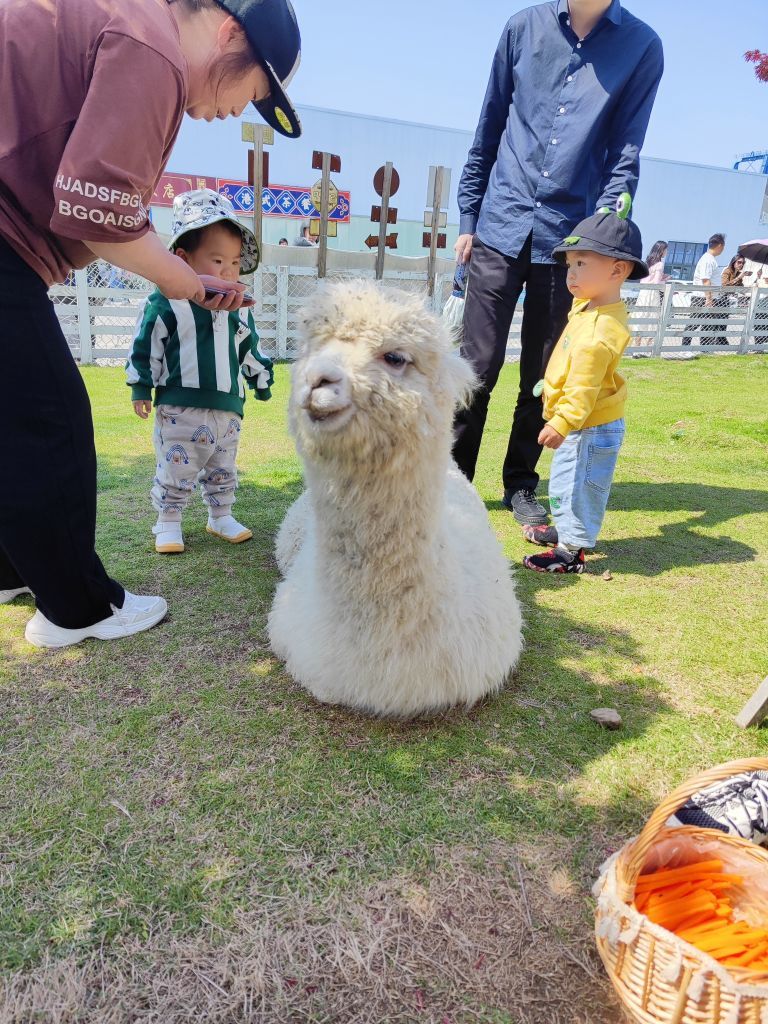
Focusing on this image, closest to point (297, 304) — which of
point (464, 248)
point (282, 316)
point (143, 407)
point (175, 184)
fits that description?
point (464, 248)

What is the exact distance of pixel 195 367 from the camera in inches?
138

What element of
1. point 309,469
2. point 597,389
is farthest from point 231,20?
point 597,389

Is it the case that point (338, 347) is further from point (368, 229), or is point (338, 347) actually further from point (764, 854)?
point (368, 229)

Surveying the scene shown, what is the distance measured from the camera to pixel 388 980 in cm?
154

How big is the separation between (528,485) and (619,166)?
1.96 meters

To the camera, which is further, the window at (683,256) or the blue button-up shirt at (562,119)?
the window at (683,256)

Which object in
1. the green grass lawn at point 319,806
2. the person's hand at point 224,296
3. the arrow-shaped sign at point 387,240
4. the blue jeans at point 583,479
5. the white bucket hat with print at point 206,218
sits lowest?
the green grass lawn at point 319,806

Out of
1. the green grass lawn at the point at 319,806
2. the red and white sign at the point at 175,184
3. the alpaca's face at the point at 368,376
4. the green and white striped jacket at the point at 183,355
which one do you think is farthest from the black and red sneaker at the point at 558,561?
the red and white sign at the point at 175,184

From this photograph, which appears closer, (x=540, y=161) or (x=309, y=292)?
(x=540, y=161)

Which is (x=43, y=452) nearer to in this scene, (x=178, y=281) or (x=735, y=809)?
(x=178, y=281)

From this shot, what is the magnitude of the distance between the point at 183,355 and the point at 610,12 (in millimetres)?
2947

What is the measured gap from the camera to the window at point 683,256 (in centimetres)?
2656

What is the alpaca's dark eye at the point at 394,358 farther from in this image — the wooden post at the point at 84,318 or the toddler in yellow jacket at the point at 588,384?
the wooden post at the point at 84,318

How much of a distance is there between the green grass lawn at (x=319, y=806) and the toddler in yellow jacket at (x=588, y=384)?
0.36 metres
